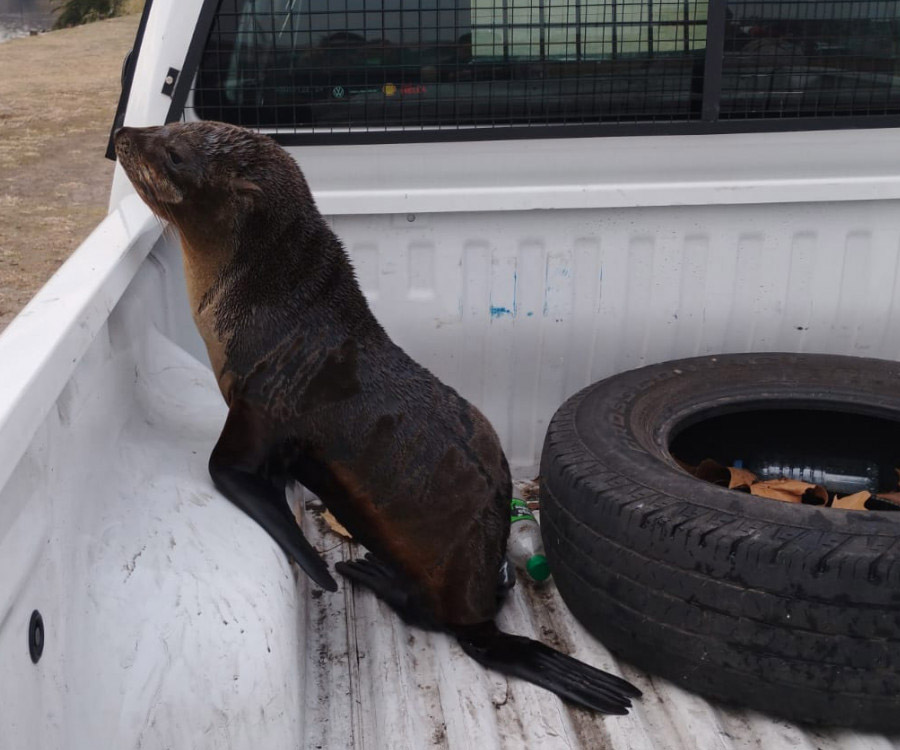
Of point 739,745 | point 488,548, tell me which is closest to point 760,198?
point 488,548

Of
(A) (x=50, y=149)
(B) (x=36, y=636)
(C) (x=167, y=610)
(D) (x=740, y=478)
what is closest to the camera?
(B) (x=36, y=636)

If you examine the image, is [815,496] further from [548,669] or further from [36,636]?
[36,636]

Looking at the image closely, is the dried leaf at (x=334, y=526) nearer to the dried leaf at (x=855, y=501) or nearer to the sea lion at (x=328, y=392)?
the sea lion at (x=328, y=392)

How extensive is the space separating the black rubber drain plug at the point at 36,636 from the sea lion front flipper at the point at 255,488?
72 centimetres

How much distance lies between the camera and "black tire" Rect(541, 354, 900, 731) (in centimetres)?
221

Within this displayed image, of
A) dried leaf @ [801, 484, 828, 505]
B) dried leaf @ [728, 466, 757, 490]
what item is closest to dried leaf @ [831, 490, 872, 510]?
dried leaf @ [801, 484, 828, 505]

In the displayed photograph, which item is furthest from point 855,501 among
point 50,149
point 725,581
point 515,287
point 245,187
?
point 50,149

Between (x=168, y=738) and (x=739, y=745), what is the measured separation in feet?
3.96

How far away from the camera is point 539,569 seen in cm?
291

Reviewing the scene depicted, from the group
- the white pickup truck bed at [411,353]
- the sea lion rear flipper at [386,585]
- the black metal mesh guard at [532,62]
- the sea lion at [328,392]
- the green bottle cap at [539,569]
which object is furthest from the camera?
the green bottle cap at [539,569]

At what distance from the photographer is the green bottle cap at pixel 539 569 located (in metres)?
2.91

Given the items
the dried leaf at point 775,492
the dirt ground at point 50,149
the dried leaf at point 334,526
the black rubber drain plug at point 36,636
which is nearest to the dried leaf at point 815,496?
the dried leaf at point 775,492

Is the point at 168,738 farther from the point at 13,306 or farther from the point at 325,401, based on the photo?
the point at 13,306

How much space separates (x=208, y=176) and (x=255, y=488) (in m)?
0.79
